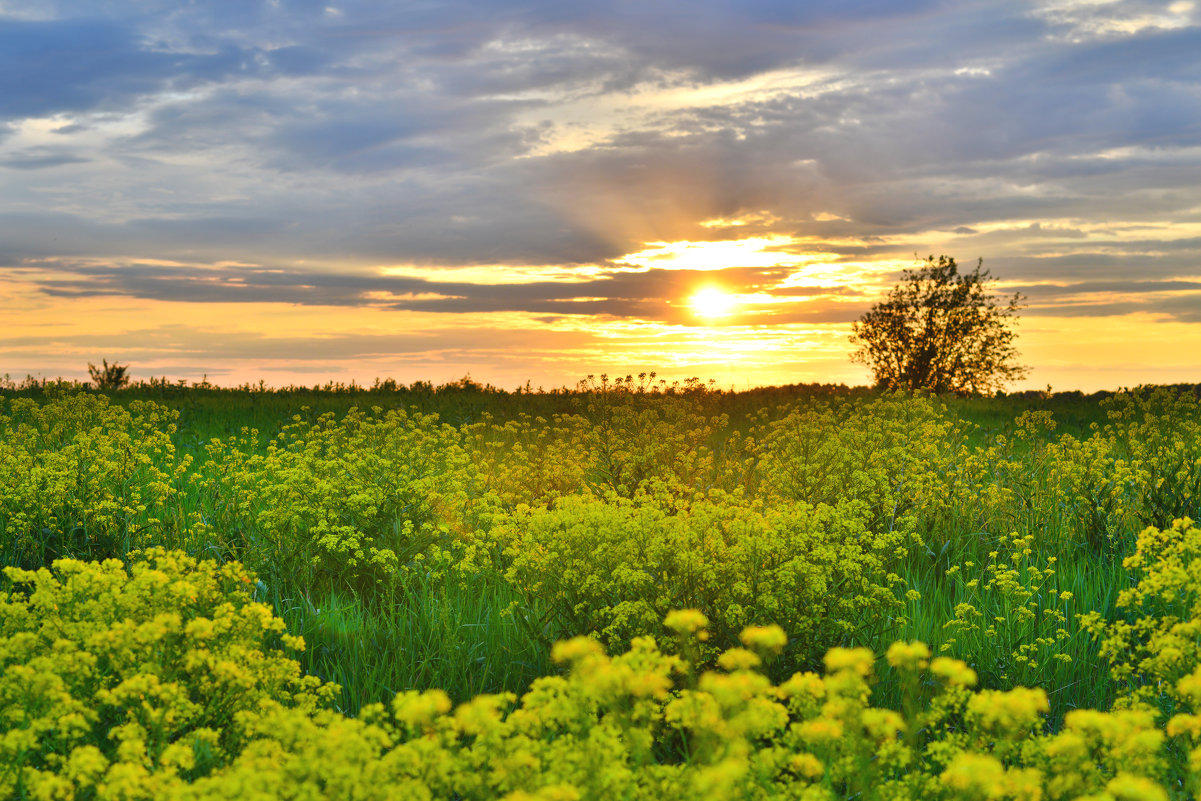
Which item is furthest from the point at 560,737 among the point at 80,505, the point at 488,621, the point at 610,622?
the point at 80,505

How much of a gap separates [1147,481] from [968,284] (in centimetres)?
3002

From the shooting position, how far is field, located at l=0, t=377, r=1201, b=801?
118 inches

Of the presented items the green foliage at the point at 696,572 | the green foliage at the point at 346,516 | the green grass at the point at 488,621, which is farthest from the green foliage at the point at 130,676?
the green foliage at the point at 346,516

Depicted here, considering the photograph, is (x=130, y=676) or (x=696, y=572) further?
(x=696, y=572)

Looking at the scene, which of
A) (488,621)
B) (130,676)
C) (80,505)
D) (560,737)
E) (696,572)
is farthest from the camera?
(80,505)

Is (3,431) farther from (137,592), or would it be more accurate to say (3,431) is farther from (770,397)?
(770,397)

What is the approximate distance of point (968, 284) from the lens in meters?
35.9

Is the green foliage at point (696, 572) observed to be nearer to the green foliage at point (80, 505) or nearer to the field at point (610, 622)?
the field at point (610, 622)

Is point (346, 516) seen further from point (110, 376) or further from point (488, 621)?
point (110, 376)

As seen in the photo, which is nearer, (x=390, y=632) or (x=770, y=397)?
(x=390, y=632)

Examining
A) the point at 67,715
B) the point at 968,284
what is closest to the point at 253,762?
the point at 67,715

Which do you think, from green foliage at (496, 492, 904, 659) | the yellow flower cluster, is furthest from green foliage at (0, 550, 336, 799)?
green foliage at (496, 492, 904, 659)

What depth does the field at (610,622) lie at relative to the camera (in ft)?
9.87

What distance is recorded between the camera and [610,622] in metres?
5.05
